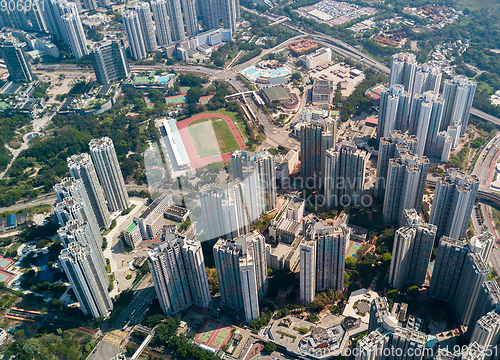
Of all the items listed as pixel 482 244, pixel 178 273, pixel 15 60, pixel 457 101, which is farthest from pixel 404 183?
pixel 15 60

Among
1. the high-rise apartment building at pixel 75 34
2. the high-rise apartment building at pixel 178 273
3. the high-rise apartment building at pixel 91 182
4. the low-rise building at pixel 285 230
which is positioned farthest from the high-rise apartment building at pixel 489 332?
the high-rise apartment building at pixel 75 34

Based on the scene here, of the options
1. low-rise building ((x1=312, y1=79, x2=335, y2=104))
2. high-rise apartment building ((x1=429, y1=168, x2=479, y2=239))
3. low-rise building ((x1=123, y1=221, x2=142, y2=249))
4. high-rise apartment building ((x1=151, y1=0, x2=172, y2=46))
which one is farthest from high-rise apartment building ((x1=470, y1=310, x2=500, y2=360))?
high-rise apartment building ((x1=151, y1=0, x2=172, y2=46))

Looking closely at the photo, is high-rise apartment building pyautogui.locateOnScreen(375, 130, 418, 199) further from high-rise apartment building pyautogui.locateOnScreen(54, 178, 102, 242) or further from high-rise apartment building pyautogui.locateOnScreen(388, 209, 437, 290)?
high-rise apartment building pyautogui.locateOnScreen(54, 178, 102, 242)

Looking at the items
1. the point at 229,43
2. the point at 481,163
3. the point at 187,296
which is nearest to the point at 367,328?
the point at 187,296

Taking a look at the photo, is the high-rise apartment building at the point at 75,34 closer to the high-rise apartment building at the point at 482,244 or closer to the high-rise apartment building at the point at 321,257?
the high-rise apartment building at the point at 321,257

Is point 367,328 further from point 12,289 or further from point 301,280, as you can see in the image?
point 12,289

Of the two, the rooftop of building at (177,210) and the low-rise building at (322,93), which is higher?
the low-rise building at (322,93)
